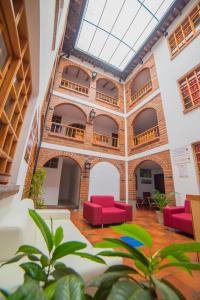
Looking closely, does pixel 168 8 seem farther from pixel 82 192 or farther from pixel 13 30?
pixel 82 192

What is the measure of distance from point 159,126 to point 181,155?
1.59 metres

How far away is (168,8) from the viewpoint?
538cm

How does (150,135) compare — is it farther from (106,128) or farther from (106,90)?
(106,90)

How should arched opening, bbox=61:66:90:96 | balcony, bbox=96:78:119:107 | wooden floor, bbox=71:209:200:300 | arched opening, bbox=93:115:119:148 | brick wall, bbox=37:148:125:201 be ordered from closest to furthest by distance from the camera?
wooden floor, bbox=71:209:200:300 → brick wall, bbox=37:148:125:201 → arched opening, bbox=61:66:90:96 → balcony, bbox=96:78:119:107 → arched opening, bbox=93:115:119:148

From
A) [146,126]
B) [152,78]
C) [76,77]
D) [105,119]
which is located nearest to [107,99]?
[105,119]

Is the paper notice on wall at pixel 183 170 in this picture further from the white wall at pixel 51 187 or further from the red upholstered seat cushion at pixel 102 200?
the white wall at pixel 51 187

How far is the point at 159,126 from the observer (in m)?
5.54

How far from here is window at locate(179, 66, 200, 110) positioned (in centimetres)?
445

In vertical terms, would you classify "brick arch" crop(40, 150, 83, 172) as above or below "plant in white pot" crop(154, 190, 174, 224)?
above

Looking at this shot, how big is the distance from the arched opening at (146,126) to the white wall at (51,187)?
172 inches

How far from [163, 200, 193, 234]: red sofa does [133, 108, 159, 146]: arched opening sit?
9.18ft

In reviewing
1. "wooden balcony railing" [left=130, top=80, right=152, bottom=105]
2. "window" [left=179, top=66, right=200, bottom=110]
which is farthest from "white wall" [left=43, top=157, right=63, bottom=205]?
"window" [left=179, top=66, right=200, bottom=110]

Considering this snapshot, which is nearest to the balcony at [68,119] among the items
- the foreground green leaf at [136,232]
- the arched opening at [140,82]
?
the arched opening at [140,82]

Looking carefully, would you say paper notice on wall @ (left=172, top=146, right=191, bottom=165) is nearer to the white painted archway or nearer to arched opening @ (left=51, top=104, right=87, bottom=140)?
the white painted archway
